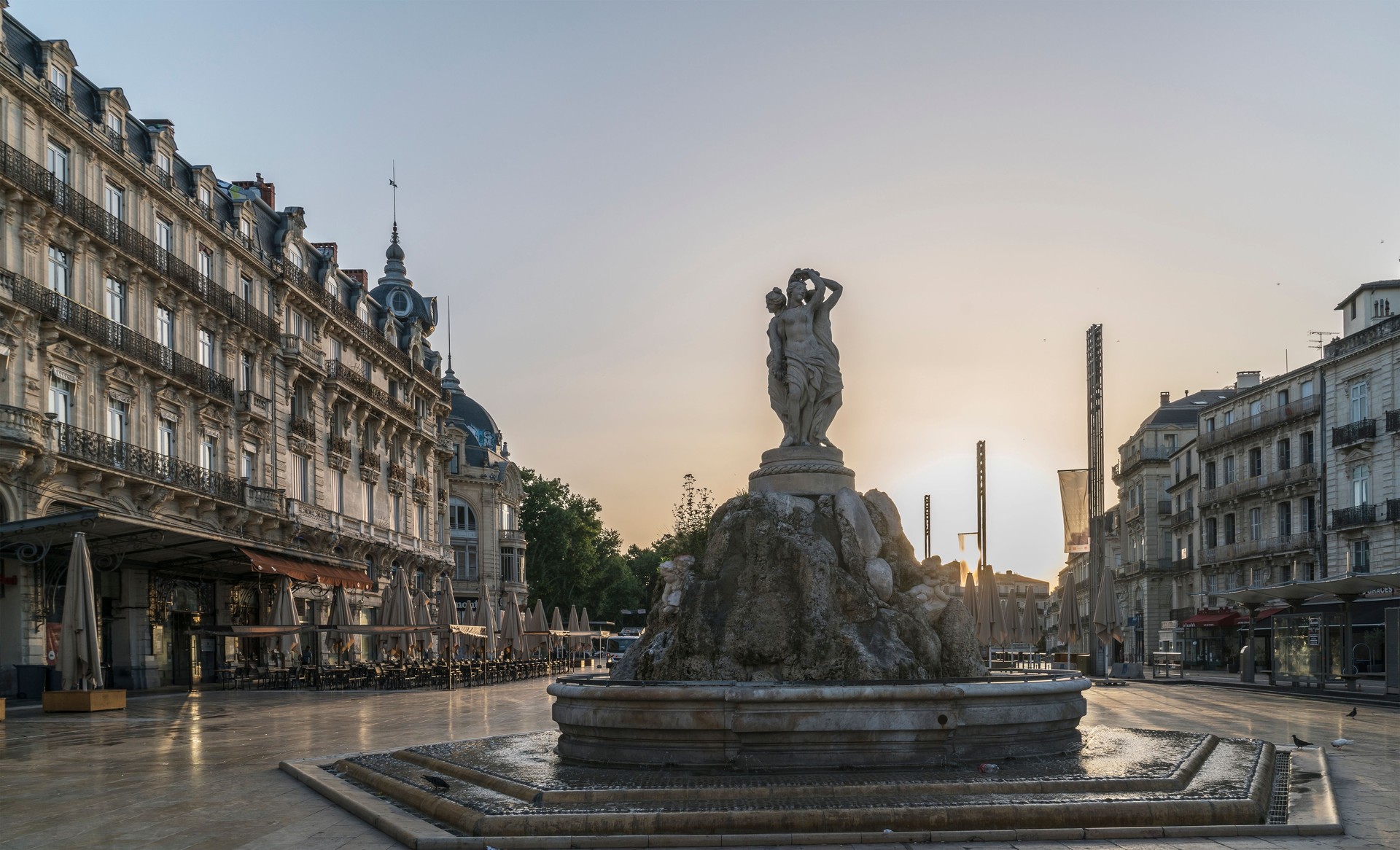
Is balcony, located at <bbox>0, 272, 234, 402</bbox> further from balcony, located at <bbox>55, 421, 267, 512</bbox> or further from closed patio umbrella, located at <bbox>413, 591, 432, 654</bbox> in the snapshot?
closed patio umbrella, located at <bbox>413, 591, 432, 654</bbox>

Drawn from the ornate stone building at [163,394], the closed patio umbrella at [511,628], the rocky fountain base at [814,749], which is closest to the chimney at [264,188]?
the ornate stone building at [163,394]

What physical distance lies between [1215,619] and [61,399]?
155 feet

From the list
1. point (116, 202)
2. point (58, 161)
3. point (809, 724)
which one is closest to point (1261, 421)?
point (116, 202)

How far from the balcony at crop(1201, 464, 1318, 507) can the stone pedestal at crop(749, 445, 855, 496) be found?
123 feet

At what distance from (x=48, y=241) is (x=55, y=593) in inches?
322

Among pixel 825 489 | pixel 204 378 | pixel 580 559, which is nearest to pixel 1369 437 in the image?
pixel 825 489

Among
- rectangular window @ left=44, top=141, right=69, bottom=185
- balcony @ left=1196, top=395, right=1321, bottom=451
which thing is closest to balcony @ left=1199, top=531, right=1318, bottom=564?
balcony @ left=1196, top=395, right=1321, bottom=451

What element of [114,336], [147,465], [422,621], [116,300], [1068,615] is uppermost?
[116,300]

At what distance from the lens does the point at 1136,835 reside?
367 inches

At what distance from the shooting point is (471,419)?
268 ft

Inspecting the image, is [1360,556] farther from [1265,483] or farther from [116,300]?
[116,300]

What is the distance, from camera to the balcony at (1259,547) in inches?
1907

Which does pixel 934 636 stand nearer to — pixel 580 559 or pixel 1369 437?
pixel 1369 437

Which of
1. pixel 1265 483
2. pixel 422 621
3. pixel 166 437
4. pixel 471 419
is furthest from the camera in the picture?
pixel 471 419
